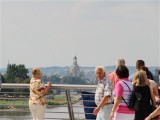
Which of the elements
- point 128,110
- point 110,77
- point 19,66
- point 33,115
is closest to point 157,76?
point 110,77

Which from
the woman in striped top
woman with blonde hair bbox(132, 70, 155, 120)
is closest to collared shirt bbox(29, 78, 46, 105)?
the woman in striped top

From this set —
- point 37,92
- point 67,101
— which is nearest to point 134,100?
point 37,92

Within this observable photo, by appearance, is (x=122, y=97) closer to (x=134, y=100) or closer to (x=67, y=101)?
(x=134, y=100)

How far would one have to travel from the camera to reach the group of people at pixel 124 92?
5516 millimetres

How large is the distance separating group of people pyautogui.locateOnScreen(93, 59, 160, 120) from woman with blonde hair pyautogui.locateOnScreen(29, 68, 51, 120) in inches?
49.1

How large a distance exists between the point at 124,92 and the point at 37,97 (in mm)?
1949

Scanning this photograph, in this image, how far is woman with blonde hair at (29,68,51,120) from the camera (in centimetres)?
725

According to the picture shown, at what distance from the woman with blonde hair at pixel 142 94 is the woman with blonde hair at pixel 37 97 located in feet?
6.95

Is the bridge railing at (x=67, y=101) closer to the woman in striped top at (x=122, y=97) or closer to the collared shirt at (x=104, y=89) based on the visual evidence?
the collared shirt at (x=104, y=89)

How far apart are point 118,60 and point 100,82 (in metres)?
0.38

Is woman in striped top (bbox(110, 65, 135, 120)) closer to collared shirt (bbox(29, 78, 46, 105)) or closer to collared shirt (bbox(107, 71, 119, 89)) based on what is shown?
collared shirt (bbox(107, 71, 119, 89))

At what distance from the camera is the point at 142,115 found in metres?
5.57

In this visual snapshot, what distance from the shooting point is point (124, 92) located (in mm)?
5789

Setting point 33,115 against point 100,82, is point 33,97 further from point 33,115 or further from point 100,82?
point 100,82
